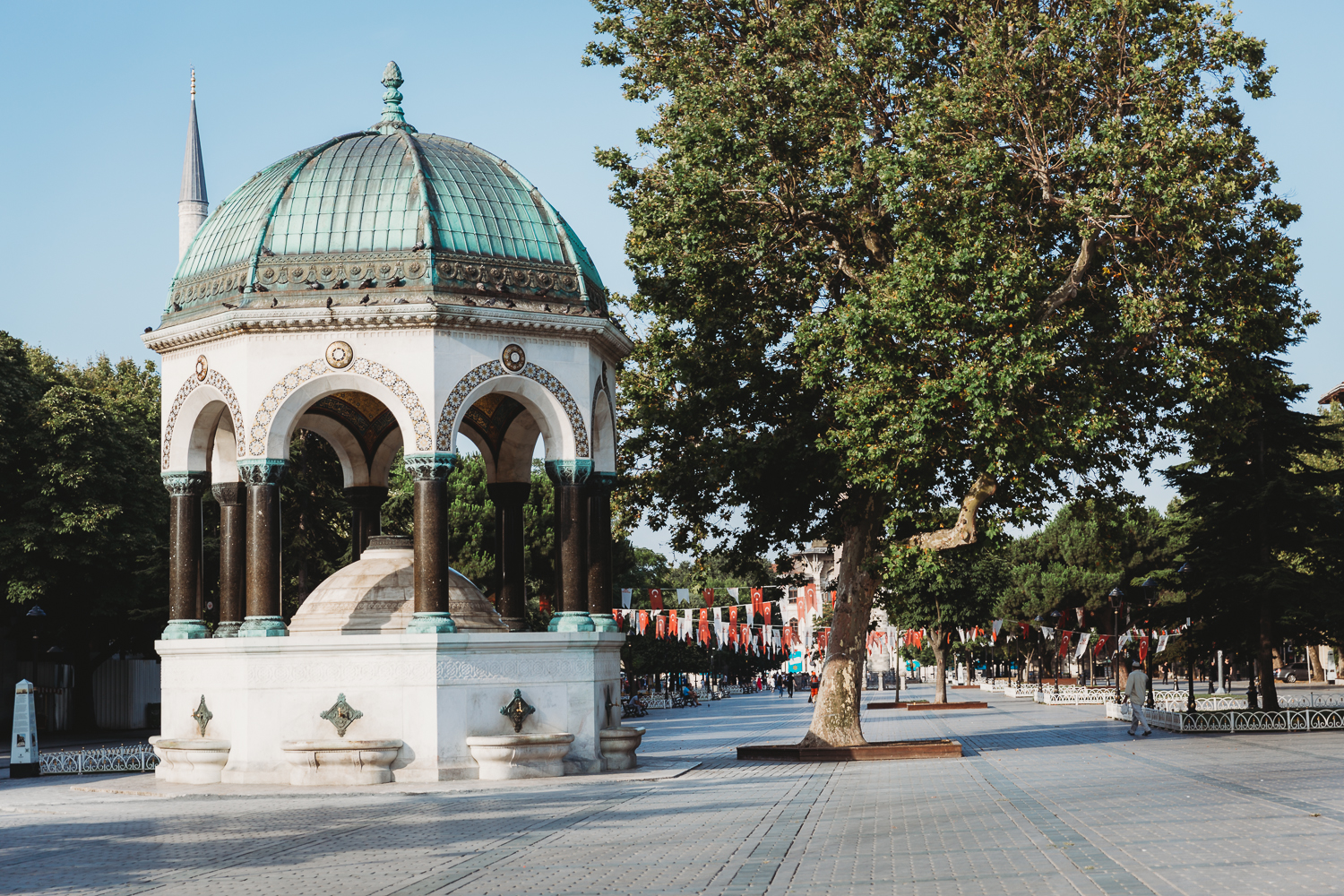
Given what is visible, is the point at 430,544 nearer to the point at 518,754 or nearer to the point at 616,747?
the point at 518,754

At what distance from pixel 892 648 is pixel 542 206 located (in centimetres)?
7789

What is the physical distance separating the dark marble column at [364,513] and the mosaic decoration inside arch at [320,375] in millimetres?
4561

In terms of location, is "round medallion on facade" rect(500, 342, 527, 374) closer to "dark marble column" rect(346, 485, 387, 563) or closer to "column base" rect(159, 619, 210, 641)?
"dark marble column" rect(346, 485, 387, 563)

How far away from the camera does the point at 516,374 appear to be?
73.7ft

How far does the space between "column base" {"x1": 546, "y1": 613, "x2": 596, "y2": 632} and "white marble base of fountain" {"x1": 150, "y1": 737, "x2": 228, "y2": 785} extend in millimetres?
5144

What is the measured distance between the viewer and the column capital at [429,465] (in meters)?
21.5

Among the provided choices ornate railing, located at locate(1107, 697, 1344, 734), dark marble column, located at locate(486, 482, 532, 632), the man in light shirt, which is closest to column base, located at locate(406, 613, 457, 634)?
dark marble column, located at locate(486, 482, 532, 632)

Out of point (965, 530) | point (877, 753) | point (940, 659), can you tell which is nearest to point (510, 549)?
point (877, 753)

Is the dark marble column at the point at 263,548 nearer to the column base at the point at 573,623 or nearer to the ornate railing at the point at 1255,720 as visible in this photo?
the column base at the point at 573,623

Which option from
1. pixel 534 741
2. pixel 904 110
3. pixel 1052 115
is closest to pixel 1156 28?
pixel 1052 115

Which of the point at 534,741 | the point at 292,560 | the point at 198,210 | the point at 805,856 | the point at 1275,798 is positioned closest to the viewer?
the point at 805,856

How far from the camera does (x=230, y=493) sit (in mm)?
23391

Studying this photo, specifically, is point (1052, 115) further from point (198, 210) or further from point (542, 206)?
point (198, 210)

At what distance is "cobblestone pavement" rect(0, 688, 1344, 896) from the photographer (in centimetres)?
1084
